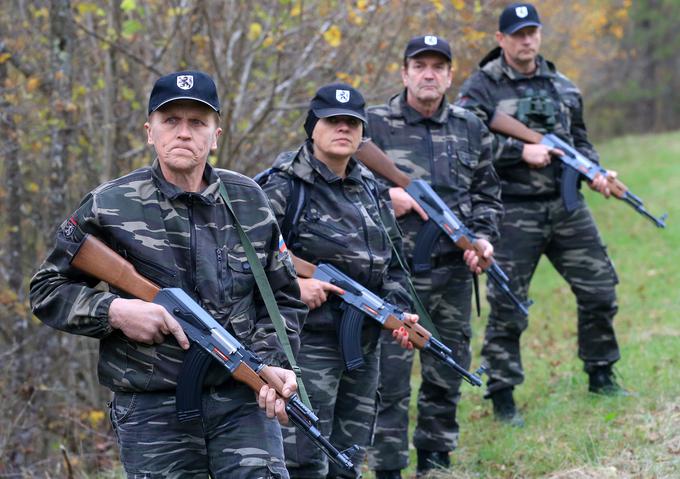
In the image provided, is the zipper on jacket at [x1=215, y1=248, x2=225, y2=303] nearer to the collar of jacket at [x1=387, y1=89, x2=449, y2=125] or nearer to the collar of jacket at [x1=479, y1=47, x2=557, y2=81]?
the collar of jacket at [x1=387, y1=89, x2=449, y2=125]

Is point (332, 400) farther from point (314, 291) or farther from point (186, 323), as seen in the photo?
point (186, 323)

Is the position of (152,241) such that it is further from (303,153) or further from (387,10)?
(387,10)

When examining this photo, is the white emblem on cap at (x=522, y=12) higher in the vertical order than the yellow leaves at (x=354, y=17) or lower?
lower

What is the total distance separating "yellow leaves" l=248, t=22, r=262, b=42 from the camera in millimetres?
9111

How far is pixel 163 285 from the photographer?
391cm

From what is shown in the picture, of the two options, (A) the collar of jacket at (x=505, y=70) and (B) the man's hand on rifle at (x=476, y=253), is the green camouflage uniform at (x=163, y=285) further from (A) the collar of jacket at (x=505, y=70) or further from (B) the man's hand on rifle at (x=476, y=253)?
→ (A) the collar of jacket at (x=505, y=70)

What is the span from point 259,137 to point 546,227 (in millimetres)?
3768

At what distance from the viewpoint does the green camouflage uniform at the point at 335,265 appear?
16.3ft

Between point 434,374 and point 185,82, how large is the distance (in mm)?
3075

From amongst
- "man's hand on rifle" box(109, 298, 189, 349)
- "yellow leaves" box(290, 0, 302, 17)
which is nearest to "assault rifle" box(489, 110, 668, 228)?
"yellow leaves" box(290, 0, 302, 17)

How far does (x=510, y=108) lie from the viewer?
7.02 m

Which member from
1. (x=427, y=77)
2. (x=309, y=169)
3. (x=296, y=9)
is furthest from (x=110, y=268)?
(x=296, y=9)

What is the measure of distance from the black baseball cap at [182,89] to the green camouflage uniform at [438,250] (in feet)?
7.57

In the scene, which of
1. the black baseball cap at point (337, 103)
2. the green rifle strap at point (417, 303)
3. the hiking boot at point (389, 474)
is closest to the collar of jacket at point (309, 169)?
the black baseball cap at point (337, 103)
